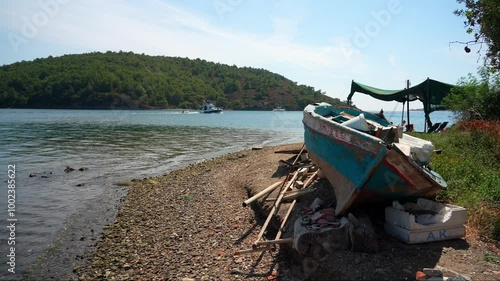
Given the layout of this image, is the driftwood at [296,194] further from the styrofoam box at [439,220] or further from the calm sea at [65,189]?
the calm sea at [65,189]

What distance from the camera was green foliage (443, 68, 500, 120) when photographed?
17266 millimetres

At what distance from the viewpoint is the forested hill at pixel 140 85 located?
109 meters

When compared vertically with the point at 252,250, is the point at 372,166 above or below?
above

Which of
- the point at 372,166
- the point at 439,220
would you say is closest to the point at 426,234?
the point at 439,220

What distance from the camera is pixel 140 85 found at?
126688mm

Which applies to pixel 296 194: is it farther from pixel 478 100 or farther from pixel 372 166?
pixel 478 100

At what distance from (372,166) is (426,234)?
1.52 m

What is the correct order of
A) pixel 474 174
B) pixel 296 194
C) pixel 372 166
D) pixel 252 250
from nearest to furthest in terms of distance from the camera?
pixel 372 166 → pixel 252 250 → pixel 296 194 → pixel 474 174

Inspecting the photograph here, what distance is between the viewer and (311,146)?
30.5 ft

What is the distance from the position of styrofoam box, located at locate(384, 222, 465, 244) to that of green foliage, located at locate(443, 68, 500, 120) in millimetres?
13283

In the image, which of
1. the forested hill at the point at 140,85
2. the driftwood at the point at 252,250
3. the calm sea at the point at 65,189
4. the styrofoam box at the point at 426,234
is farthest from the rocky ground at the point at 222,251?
the forested hill at the point at 140,85

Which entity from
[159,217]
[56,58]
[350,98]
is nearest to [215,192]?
[159,217]

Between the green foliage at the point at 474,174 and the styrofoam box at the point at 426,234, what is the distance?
30.5 inches

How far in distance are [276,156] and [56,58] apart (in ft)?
483
